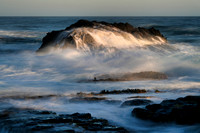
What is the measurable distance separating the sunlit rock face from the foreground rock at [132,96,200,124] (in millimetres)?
8130

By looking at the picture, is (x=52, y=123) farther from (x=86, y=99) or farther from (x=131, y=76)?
(x=131, y=76)

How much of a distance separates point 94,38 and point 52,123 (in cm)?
922

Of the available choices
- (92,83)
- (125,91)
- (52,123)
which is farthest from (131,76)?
(52,123)

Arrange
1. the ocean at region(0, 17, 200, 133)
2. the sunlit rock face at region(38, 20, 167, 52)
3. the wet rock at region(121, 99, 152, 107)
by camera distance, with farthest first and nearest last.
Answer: the sunlit rock face at region(38, 20, 167, 52)
the wet rock at region(121, 99, 152, 107)
the ocean at region(0, 17, 200, 133)

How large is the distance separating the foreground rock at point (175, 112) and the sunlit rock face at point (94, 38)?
26.7ft

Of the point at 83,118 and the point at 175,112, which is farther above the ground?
→ the point at 175,112

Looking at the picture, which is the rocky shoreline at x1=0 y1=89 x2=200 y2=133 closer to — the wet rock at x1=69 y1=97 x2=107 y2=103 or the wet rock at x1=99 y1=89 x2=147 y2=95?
the wet rock at x1=69 y1=97 x2=107 y2=103

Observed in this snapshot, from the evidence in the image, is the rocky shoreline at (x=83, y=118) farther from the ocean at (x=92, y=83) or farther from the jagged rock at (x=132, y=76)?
the jagged rock at (x=132, y=76)

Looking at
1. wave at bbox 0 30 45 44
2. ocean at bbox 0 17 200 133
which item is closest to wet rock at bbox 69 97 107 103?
ocean at bbox 0 17 200 133

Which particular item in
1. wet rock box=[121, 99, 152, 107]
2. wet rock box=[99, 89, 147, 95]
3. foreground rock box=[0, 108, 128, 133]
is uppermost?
wet rock box=[121, 99, 152, 107]

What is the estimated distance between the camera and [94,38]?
14.0 metres

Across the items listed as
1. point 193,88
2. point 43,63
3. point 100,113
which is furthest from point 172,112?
point 43,63

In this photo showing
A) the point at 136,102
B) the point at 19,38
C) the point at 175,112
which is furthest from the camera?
the point at 19,38

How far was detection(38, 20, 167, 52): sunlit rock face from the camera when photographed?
1356 cm
